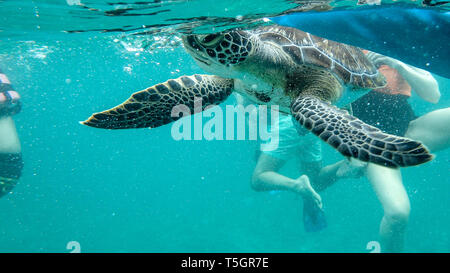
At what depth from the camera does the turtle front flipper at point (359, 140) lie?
1.62 meters

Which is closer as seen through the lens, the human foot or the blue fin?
the human foot

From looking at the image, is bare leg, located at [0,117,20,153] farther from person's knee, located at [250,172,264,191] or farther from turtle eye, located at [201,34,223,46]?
turtle eye, located at [201,34,223,46]

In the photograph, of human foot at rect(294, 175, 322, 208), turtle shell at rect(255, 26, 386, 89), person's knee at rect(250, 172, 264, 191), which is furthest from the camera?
person's knee at rect(250, 172, 264, 191)

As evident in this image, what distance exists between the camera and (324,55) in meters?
2.93

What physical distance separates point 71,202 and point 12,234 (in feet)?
65.9

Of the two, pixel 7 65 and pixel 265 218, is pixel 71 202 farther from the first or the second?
pixel 265 218

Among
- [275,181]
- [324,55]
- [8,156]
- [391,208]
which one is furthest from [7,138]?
[391,208]

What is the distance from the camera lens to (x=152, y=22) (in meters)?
4.26

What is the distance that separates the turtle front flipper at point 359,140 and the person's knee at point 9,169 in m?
6.64

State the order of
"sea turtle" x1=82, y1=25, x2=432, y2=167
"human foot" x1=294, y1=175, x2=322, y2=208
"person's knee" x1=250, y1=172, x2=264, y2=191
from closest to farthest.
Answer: "sea turtle" x1=82, y1=25, x2=432, y2=167, "human foot" x1=294, y1=175, x2=322, y2=208, "person's knee" x1=250, y1=172, x2=264, y2=191

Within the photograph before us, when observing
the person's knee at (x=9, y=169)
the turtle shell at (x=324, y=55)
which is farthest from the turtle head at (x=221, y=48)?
the person's knee at (x=9, y=169)

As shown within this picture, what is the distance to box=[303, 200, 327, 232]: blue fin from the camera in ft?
20.0

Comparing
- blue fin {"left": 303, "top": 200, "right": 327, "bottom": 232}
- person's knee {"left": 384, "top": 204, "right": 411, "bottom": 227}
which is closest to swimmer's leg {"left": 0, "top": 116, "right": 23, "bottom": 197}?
blue fin {"left": 303, "top": 200, "right": 327, "bottom": 232}
